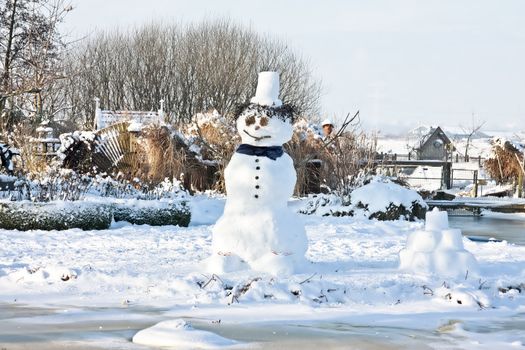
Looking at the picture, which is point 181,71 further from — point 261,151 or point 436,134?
point 261,151

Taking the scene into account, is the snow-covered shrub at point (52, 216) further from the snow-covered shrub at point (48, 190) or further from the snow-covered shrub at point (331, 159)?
the snow-covered shrub at point (331, 159)

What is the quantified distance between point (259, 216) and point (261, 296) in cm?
128

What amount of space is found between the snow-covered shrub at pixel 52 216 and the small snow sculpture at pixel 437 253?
7.27 m

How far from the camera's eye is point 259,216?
32.4 ft

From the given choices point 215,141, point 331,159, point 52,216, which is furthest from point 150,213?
point 215,141

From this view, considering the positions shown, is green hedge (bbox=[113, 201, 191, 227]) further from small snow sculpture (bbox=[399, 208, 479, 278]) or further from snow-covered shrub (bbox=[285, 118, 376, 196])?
small snow sculpture (bbox=[399, 208, 479, 278])

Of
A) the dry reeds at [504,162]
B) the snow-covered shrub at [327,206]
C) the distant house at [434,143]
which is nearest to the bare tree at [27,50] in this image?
the snow-covered shrub at [327,206]

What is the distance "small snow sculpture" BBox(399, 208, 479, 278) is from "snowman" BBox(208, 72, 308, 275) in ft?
4.57

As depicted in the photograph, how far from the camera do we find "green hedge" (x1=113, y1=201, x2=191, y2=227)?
1712 centimetres

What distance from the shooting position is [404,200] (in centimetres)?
1906

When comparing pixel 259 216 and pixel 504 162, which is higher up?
pixel 504 162

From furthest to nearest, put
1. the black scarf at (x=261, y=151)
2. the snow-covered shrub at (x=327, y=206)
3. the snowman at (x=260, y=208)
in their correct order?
the snow-covered shrub at (x=327, y=206)
the black scarf at (x=261, y=151)
the snowman at (x=260, y=208)

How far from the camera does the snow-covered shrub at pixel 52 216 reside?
621 inches

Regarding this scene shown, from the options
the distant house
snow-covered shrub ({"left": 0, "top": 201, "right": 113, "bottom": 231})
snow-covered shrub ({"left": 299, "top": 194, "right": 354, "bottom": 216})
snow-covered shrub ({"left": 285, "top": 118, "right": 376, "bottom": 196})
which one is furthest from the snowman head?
the distant house
